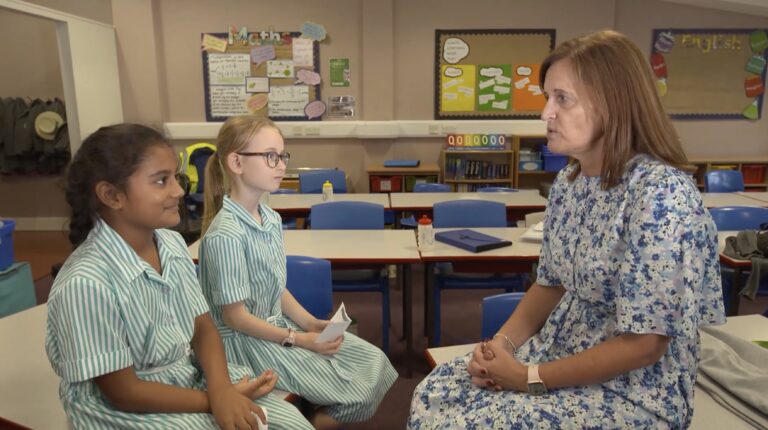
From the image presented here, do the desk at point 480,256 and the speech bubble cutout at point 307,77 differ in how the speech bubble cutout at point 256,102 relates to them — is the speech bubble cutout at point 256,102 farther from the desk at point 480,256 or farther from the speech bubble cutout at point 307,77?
the desk at point 480,256

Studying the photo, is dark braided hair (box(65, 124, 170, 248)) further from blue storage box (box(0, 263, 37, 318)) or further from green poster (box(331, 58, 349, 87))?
green poster (box(331, 58, 349, 87))

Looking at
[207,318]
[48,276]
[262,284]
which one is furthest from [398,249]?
[48,276]

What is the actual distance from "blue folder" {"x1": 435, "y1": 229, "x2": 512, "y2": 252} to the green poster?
3718 mm

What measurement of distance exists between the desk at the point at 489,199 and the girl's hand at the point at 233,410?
271 centimetres

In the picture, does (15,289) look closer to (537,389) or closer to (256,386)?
(256,386)

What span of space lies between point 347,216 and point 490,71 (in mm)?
3536

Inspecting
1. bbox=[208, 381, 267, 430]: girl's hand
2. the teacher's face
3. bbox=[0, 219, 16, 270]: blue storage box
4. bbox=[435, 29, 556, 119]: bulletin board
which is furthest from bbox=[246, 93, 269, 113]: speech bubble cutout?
the teacher's face

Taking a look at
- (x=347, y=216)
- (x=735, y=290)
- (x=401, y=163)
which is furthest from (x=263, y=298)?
(x=401, y=163)

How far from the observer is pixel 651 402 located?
117 cm

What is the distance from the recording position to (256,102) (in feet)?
21.1

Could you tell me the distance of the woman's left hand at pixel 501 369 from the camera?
1272 millimetres

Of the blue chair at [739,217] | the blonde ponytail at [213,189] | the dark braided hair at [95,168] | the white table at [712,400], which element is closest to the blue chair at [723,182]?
the blue chair at [739,217]

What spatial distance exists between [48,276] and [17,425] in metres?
4.17

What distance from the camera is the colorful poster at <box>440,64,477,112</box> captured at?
6.35 metres
